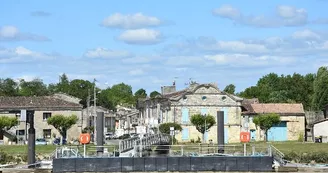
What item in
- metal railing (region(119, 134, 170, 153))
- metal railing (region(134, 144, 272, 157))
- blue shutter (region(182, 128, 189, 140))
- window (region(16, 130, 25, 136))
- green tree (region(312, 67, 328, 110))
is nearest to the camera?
metal railing (region(134, 144, 272, 157))

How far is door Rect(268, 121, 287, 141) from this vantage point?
9938 centimetres

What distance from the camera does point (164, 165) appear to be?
166 feet

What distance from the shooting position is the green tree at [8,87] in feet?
557

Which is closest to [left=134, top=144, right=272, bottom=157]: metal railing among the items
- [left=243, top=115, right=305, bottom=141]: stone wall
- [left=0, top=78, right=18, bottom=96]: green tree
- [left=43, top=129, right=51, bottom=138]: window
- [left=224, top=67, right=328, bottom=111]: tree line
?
[left=243, top=115, right=305, bottom=141]: stone wall

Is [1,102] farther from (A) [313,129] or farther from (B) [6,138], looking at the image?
(A) [313,129]

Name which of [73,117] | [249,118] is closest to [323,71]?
[249,118]

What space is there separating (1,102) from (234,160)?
6016cm

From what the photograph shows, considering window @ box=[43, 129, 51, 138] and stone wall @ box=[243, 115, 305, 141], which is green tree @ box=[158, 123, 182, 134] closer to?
stone wall @ box=[243, 115, 305, 141]

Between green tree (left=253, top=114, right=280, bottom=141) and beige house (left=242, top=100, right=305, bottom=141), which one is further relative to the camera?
beige house (left=242, top=100, right=305, bottom=141)

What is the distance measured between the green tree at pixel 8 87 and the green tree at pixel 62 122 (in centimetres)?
7075

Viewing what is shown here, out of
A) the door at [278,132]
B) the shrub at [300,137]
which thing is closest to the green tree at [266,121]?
the door at [278,132]

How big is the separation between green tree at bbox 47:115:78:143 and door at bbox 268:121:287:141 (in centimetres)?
2713

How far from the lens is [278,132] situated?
9981cm

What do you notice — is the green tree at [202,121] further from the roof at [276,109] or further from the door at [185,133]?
the roof at [276,109]
